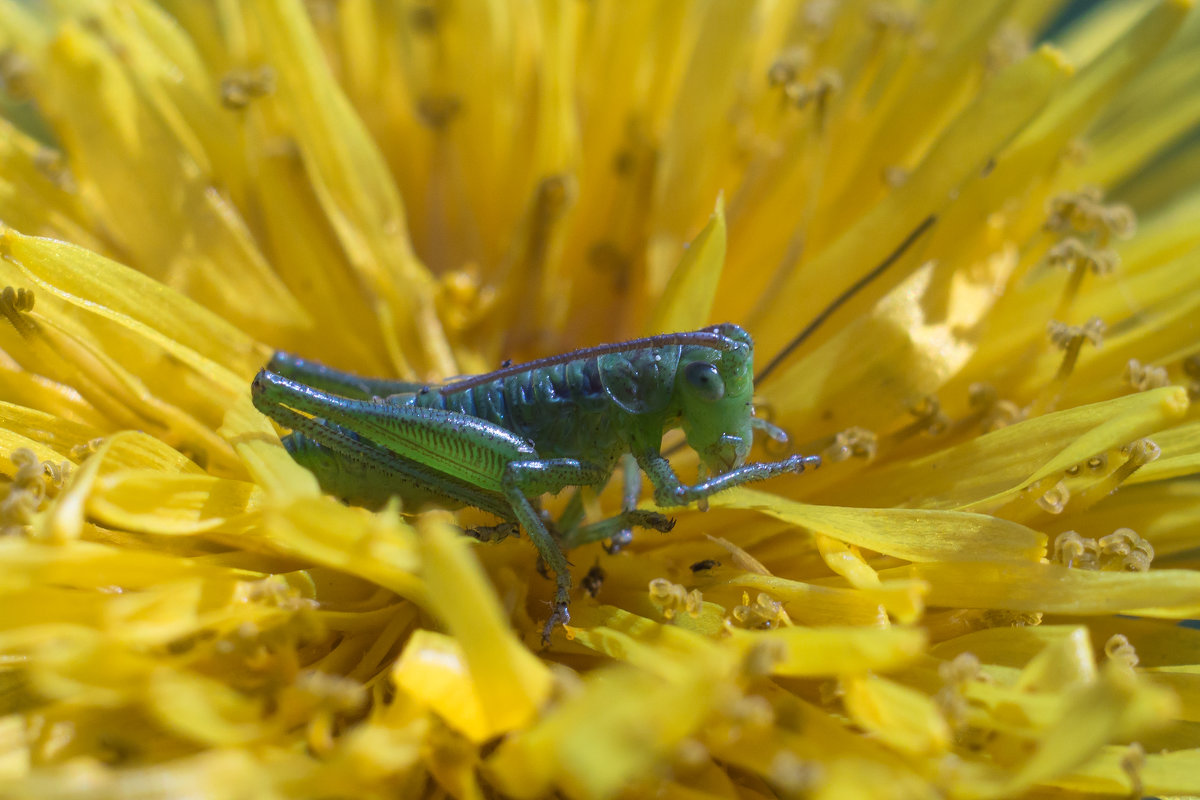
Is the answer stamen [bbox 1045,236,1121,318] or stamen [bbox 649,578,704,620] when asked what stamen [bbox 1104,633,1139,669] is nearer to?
stamen [bbox 649,578,704,620]

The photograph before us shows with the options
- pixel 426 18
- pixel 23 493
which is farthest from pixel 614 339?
pixel 23 493

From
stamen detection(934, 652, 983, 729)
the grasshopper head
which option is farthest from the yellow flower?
the grasshopper head

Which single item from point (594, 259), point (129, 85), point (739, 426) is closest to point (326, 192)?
point (129, 85)

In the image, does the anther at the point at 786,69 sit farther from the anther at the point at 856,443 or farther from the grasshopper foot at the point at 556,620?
the grasshopper foot at the point at 556,620

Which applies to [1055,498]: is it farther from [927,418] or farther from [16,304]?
[16,304]

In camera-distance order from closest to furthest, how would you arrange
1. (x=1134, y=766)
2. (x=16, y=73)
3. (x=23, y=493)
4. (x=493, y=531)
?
(x=1134, y=766) → (x=23, y=493) → (x=493, y=531) → (x=16, y=73)

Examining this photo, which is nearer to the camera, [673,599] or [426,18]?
[673,599]
